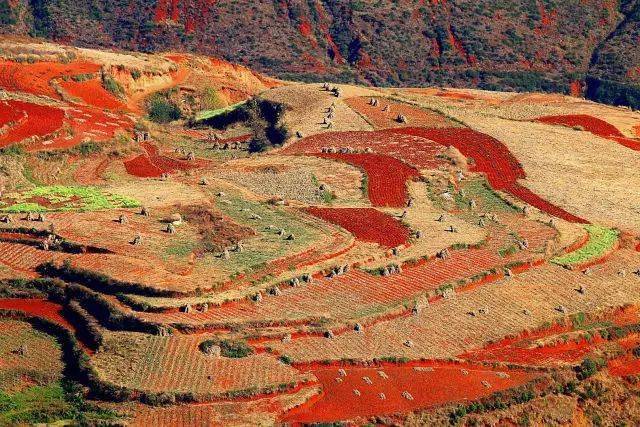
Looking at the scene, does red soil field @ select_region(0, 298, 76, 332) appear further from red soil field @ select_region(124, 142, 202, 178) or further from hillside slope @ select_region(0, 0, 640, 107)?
hillside slope @ select_region(0, 0, 640, 107)

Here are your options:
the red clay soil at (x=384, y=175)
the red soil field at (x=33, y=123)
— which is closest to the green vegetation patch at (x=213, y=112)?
the red soil field at (x=33, y=123)

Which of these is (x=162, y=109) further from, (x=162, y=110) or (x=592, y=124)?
(x=592, y=124)

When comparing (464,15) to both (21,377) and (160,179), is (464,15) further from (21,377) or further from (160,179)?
(21,377)

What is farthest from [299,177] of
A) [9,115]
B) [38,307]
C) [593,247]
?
[38,307]

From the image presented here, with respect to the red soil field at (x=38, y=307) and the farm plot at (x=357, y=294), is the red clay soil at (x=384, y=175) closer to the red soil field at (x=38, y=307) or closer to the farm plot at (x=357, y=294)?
the farm plot at (x=357, y=294)

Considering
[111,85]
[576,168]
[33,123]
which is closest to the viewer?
[576,168]

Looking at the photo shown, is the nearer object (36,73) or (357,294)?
(357,294)
